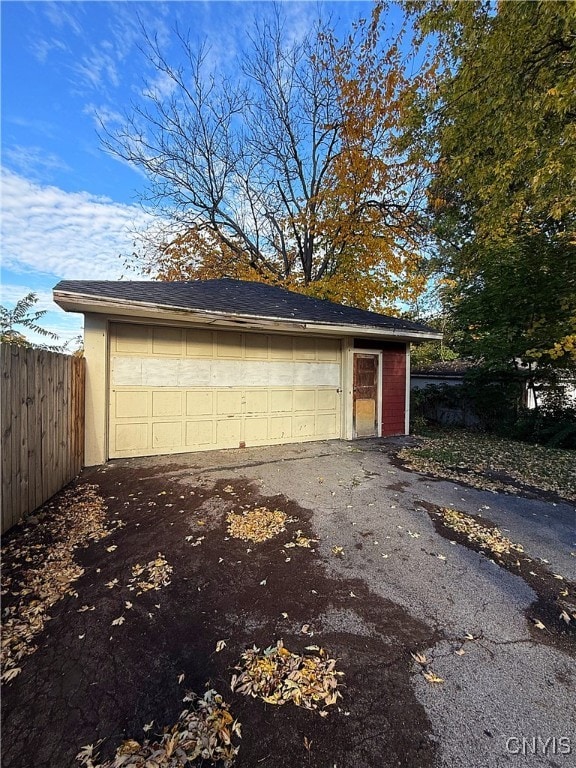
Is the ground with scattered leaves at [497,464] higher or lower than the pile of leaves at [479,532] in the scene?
higher

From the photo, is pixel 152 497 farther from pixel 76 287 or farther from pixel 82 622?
pixel 76 287

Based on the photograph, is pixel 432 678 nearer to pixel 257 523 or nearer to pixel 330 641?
pixel 330 641

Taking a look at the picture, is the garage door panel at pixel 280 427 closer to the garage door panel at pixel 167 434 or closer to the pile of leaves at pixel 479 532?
the garage door panel at pixel 167 434

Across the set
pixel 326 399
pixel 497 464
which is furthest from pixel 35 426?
pixel 497 464

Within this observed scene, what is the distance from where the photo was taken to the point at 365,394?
8102mm

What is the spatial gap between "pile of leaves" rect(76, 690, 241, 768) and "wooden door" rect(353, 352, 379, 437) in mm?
6683

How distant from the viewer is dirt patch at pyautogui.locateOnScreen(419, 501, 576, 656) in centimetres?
210

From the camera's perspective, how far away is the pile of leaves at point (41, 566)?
6.57 feet

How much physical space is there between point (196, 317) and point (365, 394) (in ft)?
13.9

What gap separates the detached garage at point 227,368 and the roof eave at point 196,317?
0.02 meters

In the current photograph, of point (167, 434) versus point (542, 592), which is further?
point (167, 434)

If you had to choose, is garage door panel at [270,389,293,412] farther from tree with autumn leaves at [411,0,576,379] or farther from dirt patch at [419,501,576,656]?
tree with autumn leaves at [411,0,576,379]

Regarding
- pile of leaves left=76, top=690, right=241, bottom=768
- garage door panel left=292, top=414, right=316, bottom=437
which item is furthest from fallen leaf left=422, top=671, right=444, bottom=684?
garage door panel left=292, top=414, right=316, bottom=437

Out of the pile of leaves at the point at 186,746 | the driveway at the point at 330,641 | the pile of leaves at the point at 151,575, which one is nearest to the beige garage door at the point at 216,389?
the driveway at the point at 330,641
